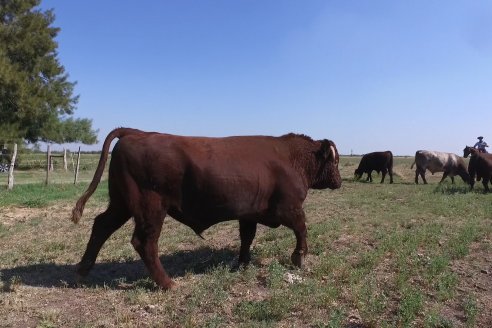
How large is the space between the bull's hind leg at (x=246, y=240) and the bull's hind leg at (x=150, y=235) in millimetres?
1385

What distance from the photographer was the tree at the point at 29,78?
2530cm

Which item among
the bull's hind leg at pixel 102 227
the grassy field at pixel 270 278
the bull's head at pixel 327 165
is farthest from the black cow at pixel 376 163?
the bull's hind leg at pixel 102 227

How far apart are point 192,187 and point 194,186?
28 mm

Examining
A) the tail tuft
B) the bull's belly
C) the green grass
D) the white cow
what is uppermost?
the white cow

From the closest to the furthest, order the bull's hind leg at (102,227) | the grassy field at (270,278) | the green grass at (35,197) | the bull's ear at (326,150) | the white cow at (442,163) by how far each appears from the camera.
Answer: the grassy field at (270,278)
the bull's hind leg at (102,227)
the bull's ear at (326,150)
the green grass at (35,197)
the white cow at (442,163)

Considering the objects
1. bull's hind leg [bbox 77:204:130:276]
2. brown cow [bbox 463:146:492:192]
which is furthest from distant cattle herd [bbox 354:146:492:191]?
bull's hind leg [bbox 77:204:130:276]

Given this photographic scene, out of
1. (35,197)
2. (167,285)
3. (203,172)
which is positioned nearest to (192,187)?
(203,172)

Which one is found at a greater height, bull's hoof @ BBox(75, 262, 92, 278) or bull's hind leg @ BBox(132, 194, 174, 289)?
bull's hind leg @ BBox(132, 194, 174, 289)

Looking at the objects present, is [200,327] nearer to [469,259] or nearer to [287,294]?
[287,294]

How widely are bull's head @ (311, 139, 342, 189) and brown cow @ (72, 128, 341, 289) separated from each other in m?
0.54

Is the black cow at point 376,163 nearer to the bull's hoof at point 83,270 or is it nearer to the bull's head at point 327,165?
the bull's head at point 327,165

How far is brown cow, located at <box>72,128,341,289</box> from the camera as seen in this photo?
18.4 feet

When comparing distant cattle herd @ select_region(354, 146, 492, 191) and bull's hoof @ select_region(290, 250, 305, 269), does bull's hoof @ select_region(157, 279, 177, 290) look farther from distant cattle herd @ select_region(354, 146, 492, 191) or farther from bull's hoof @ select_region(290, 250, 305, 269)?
distant cattle herd @ select_region(354, 146, 492, 191)

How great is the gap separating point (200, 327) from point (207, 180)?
1.92 metres
